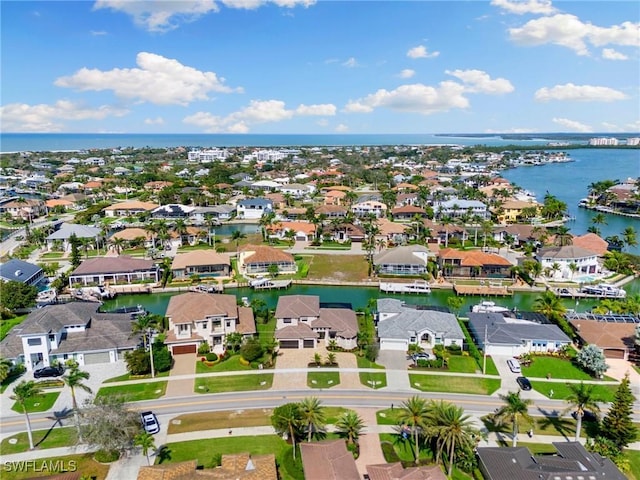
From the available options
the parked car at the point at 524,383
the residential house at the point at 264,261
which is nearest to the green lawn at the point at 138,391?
the parked car at the point at 524,383

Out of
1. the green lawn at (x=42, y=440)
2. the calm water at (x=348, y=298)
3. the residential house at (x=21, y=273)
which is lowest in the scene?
the green lawn at (x=42, y=440)

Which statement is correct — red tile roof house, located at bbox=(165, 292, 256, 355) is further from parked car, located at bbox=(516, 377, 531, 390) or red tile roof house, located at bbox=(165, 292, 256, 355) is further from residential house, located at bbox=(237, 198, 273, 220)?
residential house, located at bbox=(237, 198, 273, 220)

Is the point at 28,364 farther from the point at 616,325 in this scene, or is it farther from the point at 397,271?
the point at 616,325

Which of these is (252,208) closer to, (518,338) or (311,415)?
(518,338)

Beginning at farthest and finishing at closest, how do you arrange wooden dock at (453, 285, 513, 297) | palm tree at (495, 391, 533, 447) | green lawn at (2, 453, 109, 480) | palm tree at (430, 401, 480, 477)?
wooden dock at (453, 285, 513, 297)
palm tree at (495, 391, 533, 447)
green lawn at (2, 453, 109, 480)
palm tree at (430, 401, 480, 477)

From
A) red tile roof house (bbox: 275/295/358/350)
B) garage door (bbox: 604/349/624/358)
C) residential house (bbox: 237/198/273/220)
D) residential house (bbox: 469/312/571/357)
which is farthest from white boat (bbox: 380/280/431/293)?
residential house (bbox: 237/198/273/220)

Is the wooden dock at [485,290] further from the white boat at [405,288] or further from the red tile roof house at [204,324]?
the red tile roof house at [204,324]
